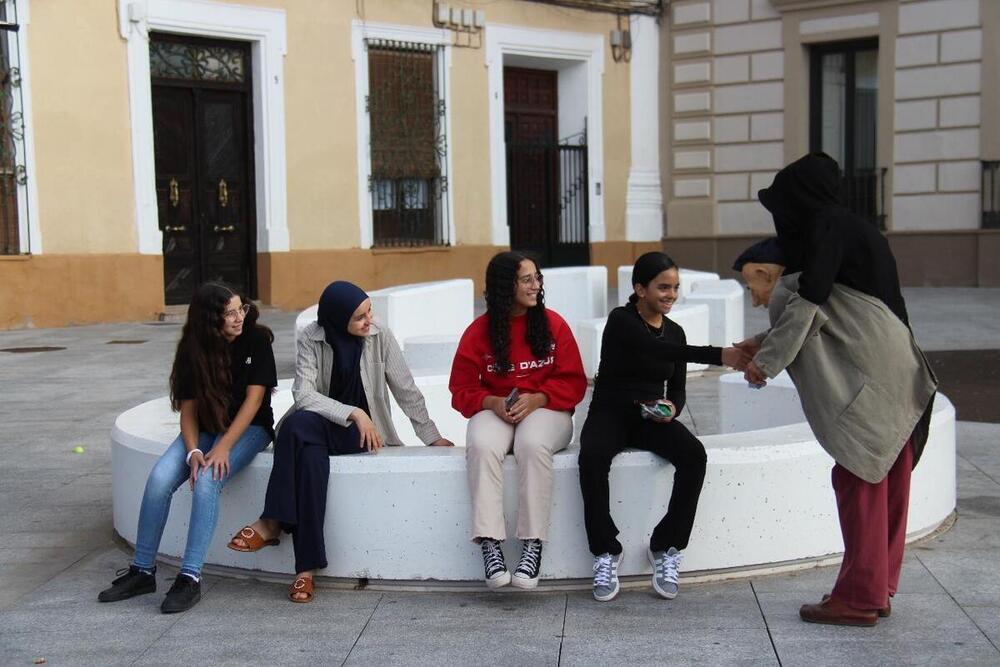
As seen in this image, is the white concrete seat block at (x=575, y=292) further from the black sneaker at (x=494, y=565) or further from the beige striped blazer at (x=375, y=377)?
the black sneaker at (x=494, y=565)

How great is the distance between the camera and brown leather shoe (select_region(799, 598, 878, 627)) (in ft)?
14.4

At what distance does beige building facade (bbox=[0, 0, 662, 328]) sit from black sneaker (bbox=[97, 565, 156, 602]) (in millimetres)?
10568

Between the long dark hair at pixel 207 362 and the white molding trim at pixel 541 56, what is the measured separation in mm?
14265

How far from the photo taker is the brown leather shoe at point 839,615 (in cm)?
438

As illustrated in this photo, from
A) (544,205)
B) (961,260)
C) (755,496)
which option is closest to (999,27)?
(961,260)

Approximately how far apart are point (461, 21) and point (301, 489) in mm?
14496

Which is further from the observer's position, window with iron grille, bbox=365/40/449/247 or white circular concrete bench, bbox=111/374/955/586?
window with iron grille, bbox=365/40/449/247

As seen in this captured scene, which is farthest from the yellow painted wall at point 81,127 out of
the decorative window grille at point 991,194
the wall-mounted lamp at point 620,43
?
the decorative window grille at point 991,194

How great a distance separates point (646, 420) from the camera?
4.97 metres

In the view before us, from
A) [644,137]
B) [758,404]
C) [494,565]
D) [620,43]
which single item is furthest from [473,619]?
[644,137]

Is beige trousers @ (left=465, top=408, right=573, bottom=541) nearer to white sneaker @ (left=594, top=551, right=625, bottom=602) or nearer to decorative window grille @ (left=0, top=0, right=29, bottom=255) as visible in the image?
white sneaker @ (left=594, top=551, right=625, bottom=602)

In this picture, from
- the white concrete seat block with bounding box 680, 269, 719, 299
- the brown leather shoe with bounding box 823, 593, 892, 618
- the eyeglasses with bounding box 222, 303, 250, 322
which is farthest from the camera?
the white concrete seat block with bounding box 680, 269, 719, 299

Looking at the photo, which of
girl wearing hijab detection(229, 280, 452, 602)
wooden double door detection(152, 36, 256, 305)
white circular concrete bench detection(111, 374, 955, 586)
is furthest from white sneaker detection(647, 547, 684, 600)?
wooden double door detection(152, 36, 256, 305)

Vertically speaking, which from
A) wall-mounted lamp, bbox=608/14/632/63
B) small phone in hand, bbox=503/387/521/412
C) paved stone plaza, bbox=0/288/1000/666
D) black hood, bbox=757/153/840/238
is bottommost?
paved stone plaza, bbox=0/288/1000/666
